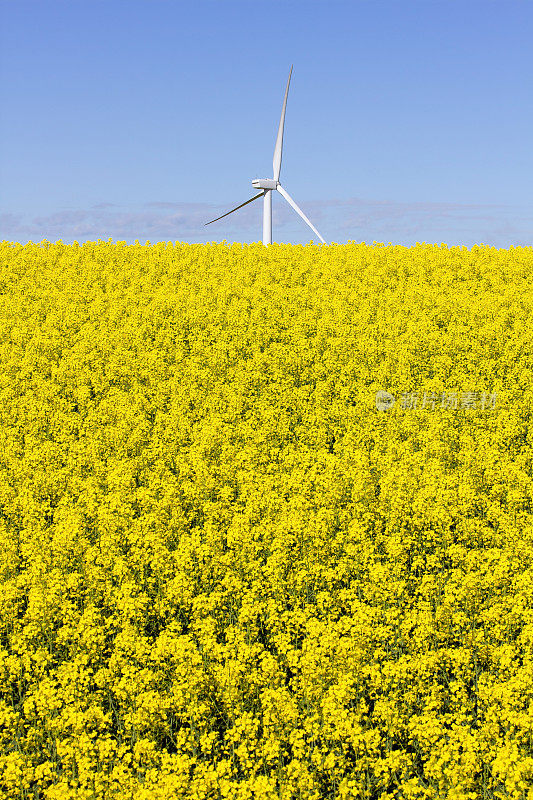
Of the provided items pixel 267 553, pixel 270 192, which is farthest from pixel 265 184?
pixel 267 553

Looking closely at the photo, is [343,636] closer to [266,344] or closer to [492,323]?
[266,344]

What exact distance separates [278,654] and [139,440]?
10.4 meters

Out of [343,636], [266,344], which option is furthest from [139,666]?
[266,344]

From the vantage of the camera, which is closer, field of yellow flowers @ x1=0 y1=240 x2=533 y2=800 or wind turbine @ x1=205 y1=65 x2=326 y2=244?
field of yellow flowers @ x1=0 y1=240 x2=533 y2=800

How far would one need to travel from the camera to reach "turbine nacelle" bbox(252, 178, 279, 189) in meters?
49.8

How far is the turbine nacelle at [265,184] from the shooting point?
4978 cm

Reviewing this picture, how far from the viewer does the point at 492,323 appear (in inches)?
1224

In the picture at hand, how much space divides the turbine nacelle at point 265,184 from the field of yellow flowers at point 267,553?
18.1m

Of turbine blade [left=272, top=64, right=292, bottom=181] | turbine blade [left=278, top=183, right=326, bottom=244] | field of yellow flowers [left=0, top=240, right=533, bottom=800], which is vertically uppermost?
turbine blade [left=272, top=64, right=292, bottom=181]

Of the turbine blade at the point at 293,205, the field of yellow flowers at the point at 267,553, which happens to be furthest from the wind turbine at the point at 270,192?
the field of yellow flowers at the point at 267,553

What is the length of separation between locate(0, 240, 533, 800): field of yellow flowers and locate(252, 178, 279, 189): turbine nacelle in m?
18.1

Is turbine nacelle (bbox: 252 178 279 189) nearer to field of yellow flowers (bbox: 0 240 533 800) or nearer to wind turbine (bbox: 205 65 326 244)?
wind turbine (bbox: 205 65 326 244)

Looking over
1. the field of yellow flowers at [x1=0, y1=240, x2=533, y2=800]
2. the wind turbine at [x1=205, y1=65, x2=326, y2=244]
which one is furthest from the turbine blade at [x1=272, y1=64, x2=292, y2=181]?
the field of yellow flowers at [x1=0, y1=240, x2=533, y2=800]

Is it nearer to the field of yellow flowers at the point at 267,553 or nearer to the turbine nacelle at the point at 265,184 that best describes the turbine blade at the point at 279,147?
the turbine nacelle at the point at 265,184
